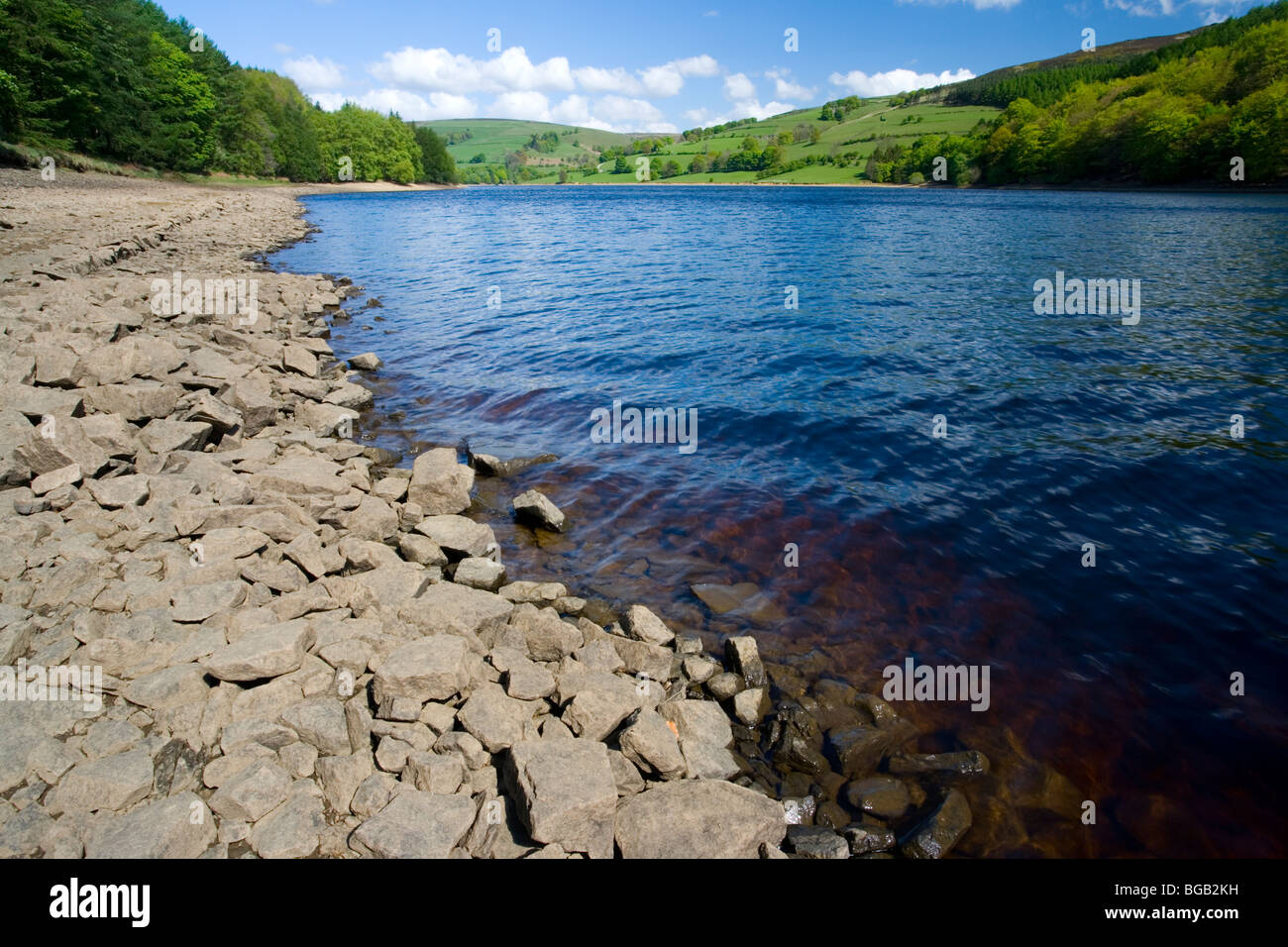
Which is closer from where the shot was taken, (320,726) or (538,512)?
(320,726)

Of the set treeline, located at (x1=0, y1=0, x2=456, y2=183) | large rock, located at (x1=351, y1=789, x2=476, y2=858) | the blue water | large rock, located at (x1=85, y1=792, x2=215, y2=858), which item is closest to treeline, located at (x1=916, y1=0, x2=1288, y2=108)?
the blue water

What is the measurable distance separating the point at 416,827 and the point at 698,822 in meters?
2.09

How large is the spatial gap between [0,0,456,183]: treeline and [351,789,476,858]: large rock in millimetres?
58883

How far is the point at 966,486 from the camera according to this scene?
432 inches

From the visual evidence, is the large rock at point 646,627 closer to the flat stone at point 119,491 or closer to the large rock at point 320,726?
the large rock at point 320,726

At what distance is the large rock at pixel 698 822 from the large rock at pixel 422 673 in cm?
190

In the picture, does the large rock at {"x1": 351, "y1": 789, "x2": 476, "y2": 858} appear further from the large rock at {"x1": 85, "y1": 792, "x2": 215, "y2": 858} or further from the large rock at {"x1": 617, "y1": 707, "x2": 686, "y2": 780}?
the large rock at {"x1": 617, "y1": 707, "x2": 686, "y2": 780}

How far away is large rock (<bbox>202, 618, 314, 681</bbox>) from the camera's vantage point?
211 inches


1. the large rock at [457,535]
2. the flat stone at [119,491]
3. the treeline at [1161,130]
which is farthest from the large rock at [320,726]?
the treeline at [1161,130]

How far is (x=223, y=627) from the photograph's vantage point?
5973 millimetres

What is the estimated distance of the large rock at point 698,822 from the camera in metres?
4.65

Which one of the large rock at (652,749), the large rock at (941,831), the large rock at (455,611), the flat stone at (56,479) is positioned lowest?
the large rock at (941,831)

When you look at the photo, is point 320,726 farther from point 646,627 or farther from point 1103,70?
point 1103,70

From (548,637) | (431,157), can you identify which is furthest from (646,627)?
(431,157)
